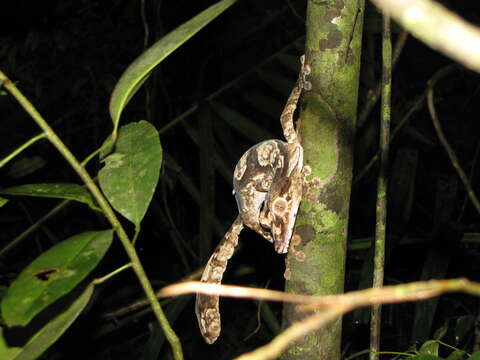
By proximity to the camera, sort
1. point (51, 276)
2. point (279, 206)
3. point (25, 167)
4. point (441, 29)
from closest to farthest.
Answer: point (441, 29), point (51, 276), point (279, 206), point (25, 167)

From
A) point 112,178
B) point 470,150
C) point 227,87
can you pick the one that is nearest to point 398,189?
point 227,87

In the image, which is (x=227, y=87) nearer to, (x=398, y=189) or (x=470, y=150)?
(x=398, y=189)

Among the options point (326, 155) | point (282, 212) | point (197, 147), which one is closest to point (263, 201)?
point (282, 212)

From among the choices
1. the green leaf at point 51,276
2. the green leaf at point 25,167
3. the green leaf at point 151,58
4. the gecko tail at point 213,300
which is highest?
the green leaf at point 151,58

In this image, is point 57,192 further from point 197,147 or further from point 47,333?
point 197,147

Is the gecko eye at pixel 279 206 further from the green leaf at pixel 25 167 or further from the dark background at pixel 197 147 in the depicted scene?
the green leaf at pixel 25 167

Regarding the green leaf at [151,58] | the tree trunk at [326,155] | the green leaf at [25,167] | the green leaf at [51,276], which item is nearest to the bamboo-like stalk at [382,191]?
the tree trunk at [326,155]

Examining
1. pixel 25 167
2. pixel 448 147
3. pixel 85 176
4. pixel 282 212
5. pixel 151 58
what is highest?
pixel 151 58
